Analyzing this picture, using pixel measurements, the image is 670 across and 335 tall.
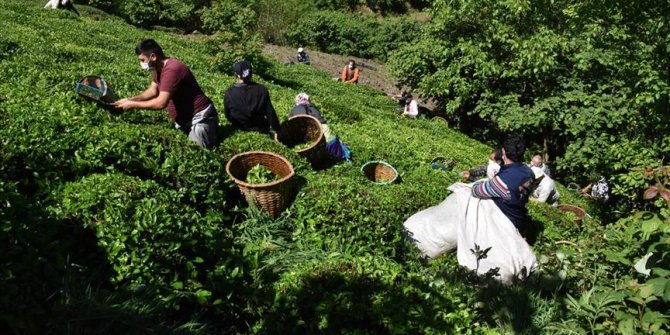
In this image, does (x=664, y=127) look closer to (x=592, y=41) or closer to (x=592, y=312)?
(x=592, y=41)

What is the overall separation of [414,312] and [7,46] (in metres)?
9.43

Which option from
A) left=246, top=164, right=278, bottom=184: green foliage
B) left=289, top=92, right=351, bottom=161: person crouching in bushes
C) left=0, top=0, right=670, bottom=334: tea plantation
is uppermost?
left=0, top=0, right=670, bottom=334: tea plantation

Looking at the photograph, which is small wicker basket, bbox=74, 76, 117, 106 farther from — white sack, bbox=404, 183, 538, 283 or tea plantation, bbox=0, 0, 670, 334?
white sack, bbox=404, 183, 538, 283

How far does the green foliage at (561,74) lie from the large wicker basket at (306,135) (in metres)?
5.70

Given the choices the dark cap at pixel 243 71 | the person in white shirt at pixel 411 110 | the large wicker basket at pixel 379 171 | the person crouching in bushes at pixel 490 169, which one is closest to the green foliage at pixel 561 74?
the person in white shirt at pixel 411 110

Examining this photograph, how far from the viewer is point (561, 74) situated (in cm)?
1523

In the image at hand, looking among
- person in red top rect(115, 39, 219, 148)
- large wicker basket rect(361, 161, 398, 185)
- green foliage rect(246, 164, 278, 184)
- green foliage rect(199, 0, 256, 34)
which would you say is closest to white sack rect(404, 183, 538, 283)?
green foliage rect(246, 164, 278, 184)

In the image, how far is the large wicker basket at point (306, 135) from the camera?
7144 mm

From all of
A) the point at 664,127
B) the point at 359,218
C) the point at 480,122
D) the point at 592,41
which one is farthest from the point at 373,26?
the point at 359,218

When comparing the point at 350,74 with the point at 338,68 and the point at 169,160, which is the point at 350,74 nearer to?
the point at 338,68

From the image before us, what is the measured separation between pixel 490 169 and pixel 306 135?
277cm

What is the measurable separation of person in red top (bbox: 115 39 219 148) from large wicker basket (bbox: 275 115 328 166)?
1.37m

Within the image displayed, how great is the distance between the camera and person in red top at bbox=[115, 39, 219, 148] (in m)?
5.51

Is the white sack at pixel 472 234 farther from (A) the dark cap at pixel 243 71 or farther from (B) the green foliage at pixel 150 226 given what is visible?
(A) the dark cap at pixel 243 71
